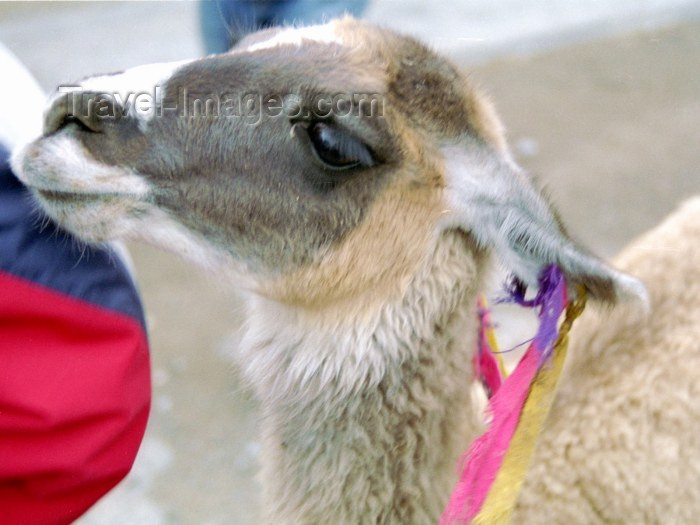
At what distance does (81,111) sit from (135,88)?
12cm

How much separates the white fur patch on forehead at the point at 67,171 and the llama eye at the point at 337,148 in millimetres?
370

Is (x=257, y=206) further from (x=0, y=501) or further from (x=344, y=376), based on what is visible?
(x=0, y=501)

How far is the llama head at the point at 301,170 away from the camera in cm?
153

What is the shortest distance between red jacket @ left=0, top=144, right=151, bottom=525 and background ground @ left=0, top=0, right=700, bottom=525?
1550mm

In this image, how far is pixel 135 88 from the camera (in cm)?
153

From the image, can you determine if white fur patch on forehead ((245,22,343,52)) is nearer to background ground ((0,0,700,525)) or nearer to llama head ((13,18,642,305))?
llama head ((13,18,642,305))

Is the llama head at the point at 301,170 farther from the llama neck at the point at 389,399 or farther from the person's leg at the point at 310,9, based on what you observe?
the person's leg at the point at 310,9

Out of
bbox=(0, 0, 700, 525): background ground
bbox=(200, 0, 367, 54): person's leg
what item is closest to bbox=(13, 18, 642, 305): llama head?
bbox=(200, 0, 367, 54): person's leg

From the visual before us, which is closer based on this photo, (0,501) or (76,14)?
(0,501)

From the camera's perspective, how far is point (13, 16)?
6324 mm

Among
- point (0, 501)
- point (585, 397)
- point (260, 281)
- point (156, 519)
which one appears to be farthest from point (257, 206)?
point (156, 519)

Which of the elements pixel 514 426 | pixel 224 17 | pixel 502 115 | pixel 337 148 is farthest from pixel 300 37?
pixel 502 115

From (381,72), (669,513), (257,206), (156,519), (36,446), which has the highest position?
(381,72)

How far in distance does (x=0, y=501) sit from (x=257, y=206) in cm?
74
